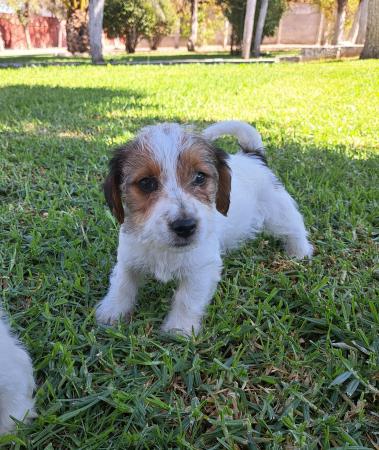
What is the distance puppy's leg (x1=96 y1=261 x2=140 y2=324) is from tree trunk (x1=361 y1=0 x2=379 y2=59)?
22817mm

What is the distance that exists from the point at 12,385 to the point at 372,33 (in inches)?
989

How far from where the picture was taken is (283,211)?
402cm

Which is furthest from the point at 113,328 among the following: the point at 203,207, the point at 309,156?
the point at 309,156

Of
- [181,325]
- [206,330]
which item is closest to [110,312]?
[181,325]

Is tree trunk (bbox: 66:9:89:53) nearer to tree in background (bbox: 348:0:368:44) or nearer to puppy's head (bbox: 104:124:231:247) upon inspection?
tree in background (bbox: 348:0:368:44)

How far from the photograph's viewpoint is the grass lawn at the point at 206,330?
2154 millimetres

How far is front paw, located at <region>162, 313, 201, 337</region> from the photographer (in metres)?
2.80

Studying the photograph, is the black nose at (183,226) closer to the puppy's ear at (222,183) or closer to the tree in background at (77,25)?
the puppy's ear at (222,183)

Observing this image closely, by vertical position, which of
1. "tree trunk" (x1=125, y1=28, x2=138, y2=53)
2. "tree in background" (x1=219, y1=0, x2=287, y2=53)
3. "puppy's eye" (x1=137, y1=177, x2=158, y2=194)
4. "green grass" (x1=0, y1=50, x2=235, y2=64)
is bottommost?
"green grass" (x1=0, y1=50, x2=235, y2=64)

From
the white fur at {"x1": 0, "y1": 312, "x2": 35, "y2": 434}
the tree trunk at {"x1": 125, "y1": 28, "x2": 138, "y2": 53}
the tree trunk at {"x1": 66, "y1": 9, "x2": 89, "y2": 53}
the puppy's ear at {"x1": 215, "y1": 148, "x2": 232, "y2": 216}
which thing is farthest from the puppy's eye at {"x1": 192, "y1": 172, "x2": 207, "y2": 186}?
the tree trunk at {"x1": 125, "y1": 28, "x2": 138, "y2": 53}

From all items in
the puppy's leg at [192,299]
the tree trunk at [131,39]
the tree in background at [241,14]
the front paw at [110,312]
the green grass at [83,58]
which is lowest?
the green grass at [83,58]

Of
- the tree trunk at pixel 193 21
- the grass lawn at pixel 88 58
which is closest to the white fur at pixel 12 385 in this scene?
the grass lawn at pixel 88 58

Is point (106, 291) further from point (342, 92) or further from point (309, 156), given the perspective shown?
point (342, 92)

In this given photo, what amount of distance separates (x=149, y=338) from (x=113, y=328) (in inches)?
9.1
